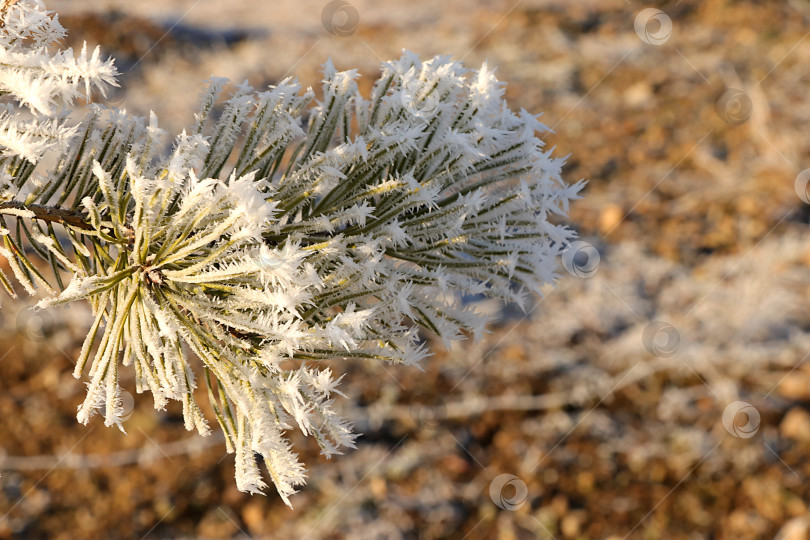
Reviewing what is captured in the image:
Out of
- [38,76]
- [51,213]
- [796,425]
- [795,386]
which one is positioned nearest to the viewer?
[38,76]

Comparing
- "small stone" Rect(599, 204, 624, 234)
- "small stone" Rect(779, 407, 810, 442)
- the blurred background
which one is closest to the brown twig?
the blurred background

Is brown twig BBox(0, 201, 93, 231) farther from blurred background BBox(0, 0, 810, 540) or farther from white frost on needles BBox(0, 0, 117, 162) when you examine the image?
blurred background BBox(0, 0, 810, 540)

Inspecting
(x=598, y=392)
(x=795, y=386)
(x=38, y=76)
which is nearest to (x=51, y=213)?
(x=38, y=76)

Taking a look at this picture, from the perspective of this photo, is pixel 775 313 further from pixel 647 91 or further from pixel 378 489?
pixel 378 489

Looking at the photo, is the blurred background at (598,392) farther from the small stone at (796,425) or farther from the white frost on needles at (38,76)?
the white frost on needles at (38,76)

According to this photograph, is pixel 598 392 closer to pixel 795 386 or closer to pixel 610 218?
pixel 795 386

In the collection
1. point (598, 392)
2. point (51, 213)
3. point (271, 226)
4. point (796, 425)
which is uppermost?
point (271, 226)
